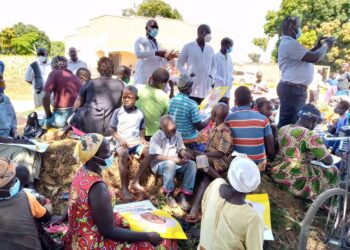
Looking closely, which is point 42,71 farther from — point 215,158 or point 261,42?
point 261,42

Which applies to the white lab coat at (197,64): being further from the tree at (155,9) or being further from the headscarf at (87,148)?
the tree at (155,9)

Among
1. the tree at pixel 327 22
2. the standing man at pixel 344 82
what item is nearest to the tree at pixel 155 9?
the tree at pixel 327 22

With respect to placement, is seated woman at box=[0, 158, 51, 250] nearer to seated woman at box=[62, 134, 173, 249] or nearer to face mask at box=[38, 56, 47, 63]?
seated woman at box=[62, 134, 173, 249]

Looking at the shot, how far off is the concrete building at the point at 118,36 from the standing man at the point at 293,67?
24.4 m

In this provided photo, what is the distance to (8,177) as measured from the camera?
219 cm

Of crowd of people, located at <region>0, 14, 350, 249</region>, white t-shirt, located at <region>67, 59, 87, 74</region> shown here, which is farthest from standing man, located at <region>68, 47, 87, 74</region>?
crowd of people, located at <region>0, 14, 350, 249</region>

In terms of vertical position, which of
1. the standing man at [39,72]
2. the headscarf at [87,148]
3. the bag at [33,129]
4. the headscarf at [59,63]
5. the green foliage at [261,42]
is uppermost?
the green foliage at [261,42]

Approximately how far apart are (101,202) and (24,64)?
2513 cm

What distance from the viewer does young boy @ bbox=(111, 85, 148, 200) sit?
410cm

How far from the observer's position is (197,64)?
6.01m

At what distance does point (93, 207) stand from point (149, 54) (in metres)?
3.63

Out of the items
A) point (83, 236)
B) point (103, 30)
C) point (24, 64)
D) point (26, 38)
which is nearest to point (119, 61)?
point (103, 30)

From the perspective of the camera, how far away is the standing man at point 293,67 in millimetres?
4695

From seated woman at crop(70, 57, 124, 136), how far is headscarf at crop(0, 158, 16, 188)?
2.19m
